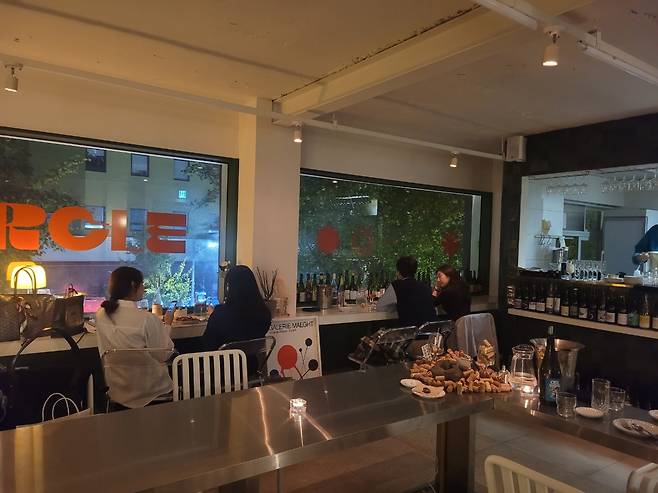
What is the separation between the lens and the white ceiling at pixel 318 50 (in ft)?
7.91

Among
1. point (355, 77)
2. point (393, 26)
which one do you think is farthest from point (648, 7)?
point (355, 77)

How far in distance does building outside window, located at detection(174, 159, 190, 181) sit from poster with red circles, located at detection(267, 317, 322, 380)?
1.42 metres

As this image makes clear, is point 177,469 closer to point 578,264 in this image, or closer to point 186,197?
point 186,197

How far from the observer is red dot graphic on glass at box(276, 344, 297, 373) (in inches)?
158

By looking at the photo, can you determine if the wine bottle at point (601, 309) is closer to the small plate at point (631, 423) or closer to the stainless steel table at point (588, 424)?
the stainless steel table at point (588, 424)

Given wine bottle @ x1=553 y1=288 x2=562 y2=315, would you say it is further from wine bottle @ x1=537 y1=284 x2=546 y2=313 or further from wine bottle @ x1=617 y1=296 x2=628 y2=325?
wine bottle @ x1=617 y1=296 x2=628 y2=325

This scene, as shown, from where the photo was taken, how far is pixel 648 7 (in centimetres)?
227

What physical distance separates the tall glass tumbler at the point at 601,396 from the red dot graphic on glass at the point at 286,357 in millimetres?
2505

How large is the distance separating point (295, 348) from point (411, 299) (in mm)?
1063

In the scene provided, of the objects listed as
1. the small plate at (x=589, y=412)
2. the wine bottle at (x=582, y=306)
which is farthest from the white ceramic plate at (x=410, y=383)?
the wine bottle at (x=582, y=306)

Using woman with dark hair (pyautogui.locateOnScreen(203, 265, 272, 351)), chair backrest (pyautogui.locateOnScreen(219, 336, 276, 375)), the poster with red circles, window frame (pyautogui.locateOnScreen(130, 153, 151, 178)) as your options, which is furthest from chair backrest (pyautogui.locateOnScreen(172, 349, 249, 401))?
window frame (pyautogui.locateOnScreen(130, 153, 151, 178))

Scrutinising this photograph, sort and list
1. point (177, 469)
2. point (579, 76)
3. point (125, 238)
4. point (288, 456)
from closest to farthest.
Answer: point (177, 469) < point (288, 456) < point (579, 76) < point (125, 238)

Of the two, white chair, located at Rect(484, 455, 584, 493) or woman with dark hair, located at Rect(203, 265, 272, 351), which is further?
woman with dark hair, located at Rect(203, 265, 272, 351)

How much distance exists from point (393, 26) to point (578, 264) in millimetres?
3484
